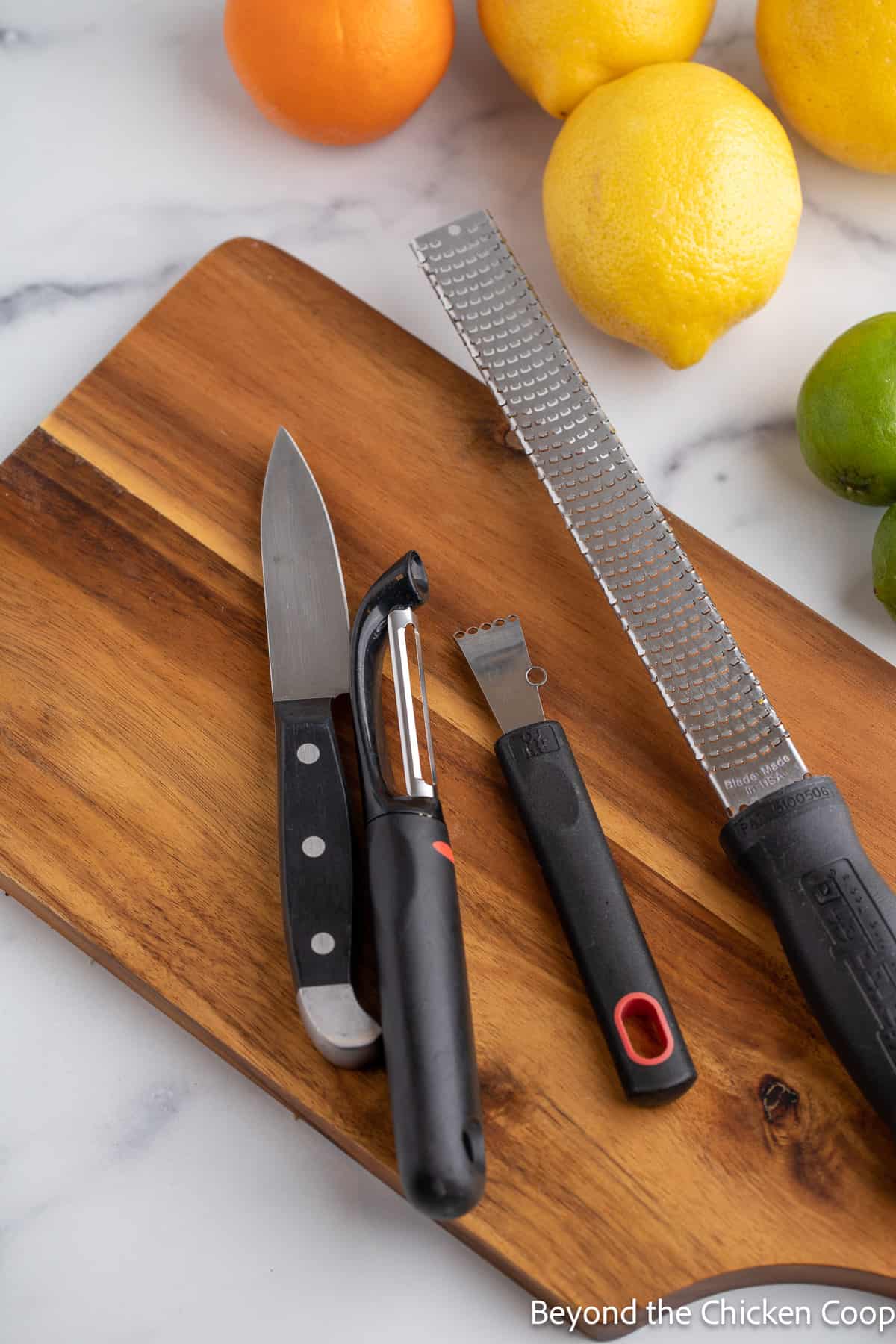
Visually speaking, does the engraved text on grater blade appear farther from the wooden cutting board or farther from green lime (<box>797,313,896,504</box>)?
green lime (<box>797,313,896,504</box>)

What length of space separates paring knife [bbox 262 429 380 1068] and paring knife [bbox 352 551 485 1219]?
0.17ft

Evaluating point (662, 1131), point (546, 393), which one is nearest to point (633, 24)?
point (546, 393)

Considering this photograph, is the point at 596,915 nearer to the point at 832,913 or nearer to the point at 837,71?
the point at 832,913

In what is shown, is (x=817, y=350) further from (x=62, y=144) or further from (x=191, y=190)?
(x=62, y=144)

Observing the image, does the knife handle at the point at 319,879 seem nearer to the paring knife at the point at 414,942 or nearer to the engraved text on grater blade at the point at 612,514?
the paring knife at the point at 414,942

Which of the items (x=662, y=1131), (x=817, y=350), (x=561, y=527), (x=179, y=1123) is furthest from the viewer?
(x=817, y=350)

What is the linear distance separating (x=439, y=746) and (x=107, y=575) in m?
0.36

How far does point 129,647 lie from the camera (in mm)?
1116

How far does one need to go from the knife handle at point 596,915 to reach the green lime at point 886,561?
0.33m

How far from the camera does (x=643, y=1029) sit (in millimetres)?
960

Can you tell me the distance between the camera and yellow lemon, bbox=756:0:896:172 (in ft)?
3.68

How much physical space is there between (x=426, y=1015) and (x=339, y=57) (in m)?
0.90

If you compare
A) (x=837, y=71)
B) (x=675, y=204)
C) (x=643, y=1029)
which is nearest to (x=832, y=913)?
(x=643, y=1029)

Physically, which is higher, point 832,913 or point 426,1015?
point 832,913
